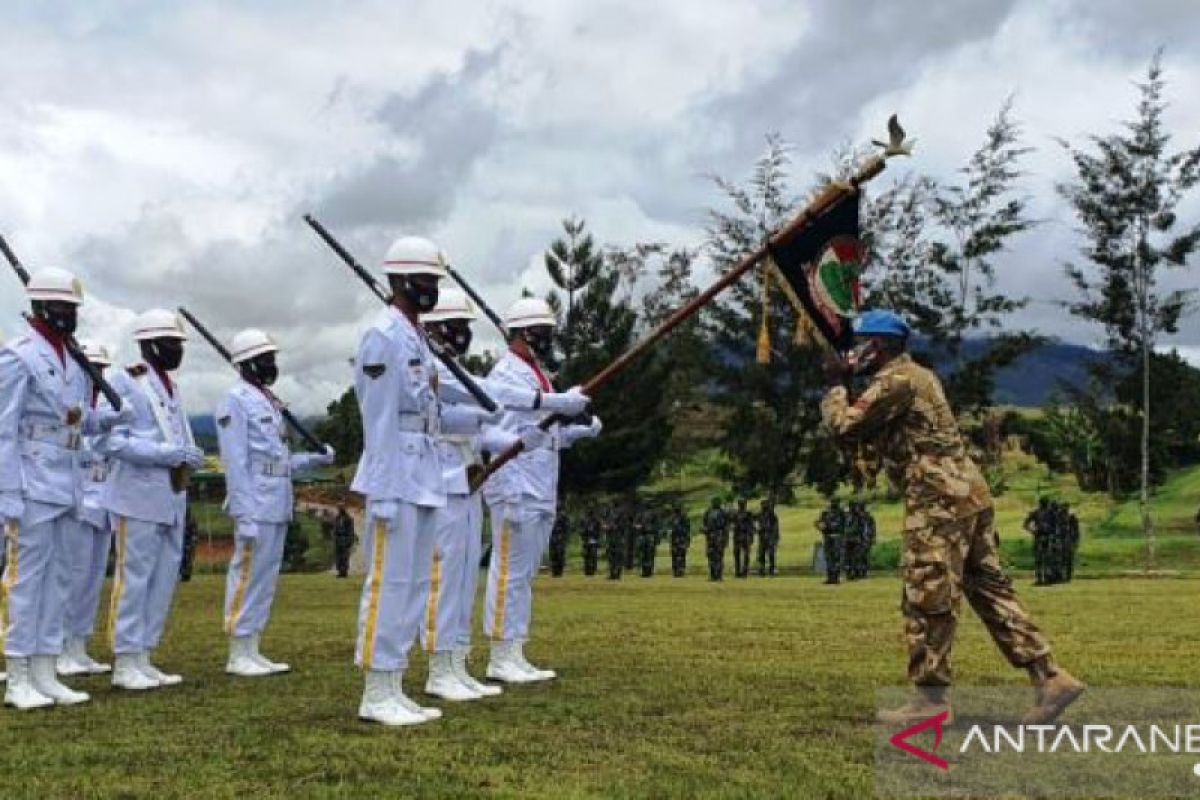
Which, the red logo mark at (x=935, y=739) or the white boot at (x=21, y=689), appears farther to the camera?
the white boot at (x=21, y=689)

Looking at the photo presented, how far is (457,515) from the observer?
8438mm

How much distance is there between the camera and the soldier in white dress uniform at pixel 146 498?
29.2 feet

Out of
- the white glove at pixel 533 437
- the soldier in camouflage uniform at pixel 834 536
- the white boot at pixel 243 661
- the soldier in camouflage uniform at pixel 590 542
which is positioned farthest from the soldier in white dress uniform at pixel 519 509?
the soldier in camouflage uniform at pixel 590 542

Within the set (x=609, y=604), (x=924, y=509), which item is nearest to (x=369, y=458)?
(x=924, y=509)

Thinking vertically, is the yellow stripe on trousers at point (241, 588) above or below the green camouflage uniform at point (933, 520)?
below

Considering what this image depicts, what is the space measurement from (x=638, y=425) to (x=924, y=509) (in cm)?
4231

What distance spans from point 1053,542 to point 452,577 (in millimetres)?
18569

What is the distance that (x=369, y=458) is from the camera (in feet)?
23.7

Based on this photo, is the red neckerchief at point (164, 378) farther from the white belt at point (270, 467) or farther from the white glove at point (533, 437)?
the white glove at point (533, 437)

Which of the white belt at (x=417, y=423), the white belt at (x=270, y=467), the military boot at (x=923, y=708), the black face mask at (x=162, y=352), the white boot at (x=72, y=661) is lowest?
the white boot at (x=72, y=661)

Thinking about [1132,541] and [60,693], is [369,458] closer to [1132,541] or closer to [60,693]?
[60,693]

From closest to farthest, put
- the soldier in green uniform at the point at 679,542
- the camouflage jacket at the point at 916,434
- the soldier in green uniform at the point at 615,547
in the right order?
1. the camouflage jacket at the point at 916,434
2. the soldier in green uniform at the point at 615,547
3. the soldier in green uniform at the point at 679,542

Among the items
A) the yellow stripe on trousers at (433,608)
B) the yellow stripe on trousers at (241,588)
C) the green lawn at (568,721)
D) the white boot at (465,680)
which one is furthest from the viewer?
the yellow stripe on trousers at (241,588)

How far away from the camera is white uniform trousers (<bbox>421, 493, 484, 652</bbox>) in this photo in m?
8.19
